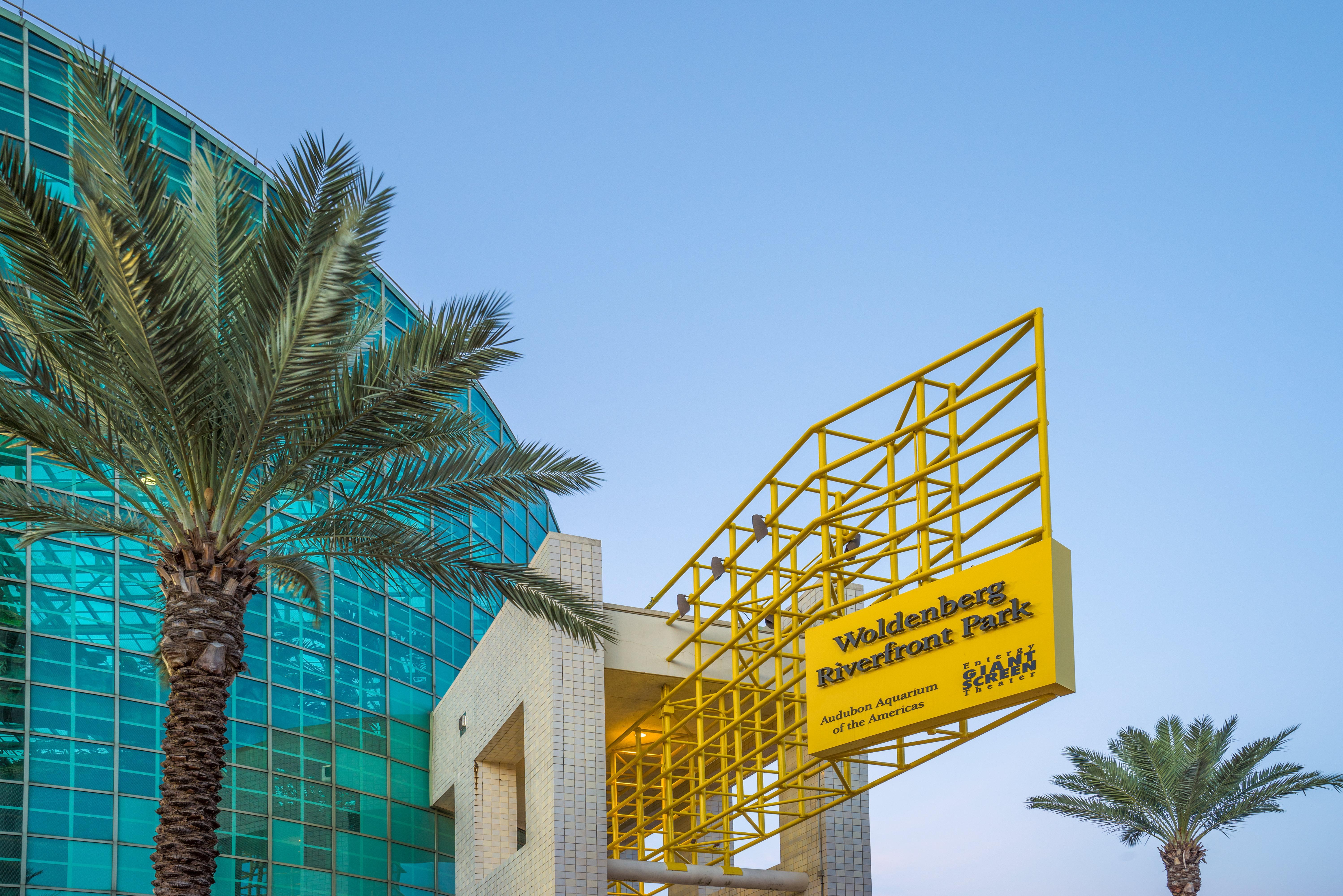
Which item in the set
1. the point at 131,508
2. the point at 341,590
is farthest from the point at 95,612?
the point at 341,590

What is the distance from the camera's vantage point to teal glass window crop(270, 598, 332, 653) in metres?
33.3

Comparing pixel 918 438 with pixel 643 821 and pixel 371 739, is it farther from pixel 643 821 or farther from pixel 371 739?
pixel 371 739

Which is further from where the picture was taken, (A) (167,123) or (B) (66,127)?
(A) (167,123)

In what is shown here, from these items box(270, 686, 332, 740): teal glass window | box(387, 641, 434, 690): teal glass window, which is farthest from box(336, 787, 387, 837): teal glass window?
box(387, 641, 434, 690): teal glass window

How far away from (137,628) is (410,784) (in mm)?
8247

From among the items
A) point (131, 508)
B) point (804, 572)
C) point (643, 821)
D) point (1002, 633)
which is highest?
point (131, 508)

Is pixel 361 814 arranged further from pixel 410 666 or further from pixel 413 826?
pixel 410 666

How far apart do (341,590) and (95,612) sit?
6.73 m

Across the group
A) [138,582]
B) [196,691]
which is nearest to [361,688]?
[138,582]

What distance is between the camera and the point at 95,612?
29906 mm

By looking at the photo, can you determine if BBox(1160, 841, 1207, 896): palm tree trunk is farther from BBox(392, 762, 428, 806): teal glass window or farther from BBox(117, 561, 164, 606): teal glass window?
BBox(117, 561, 164, 606): teal glass window

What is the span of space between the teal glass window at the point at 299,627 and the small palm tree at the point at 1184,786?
2026cm

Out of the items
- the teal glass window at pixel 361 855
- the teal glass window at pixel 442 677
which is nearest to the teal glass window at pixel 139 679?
the teal glass window at pixel 361 855

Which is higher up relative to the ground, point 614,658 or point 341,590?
point 341,590
